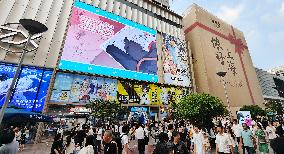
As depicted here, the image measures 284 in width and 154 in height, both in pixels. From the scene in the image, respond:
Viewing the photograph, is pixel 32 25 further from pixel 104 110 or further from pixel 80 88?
pixel 80 88

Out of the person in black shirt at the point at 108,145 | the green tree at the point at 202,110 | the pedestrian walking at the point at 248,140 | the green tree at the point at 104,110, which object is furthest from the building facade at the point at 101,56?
the pedestrian walking at the point at 248,140

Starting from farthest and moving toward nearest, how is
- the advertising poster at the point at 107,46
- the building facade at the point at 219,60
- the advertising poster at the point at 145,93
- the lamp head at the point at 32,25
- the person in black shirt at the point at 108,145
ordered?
the building facade at the point at 219,60, the advertising poster at the point at 145,93, the advertising poster at the point at 107,46, the lamp head at the point at 32,25, the person in black shirt at the point at 108,145

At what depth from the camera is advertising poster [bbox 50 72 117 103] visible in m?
20.5

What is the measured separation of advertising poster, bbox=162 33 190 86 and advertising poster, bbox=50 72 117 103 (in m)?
10.4

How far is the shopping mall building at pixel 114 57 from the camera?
19984 mm

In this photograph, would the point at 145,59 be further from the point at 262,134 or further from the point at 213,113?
the point at 262,134

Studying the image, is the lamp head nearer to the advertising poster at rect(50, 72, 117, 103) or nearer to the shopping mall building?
the shopping mall building

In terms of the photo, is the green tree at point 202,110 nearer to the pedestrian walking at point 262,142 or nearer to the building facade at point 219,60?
the pedestrian walking at point 262,142

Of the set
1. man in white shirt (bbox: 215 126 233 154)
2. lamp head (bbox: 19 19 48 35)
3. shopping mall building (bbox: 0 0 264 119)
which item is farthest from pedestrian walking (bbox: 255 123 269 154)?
shopping mall building (bbox: 0 0 264 119)

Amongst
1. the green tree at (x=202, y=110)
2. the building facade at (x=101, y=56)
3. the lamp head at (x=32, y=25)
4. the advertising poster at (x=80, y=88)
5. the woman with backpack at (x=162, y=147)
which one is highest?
the building facade at (x=101, y=56)

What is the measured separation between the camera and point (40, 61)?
20.6m

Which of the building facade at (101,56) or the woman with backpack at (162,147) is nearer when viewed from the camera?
the woman with backpack at (162,147)

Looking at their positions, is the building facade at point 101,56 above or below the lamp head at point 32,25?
above

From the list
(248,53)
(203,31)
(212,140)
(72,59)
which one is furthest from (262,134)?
(248,53)
